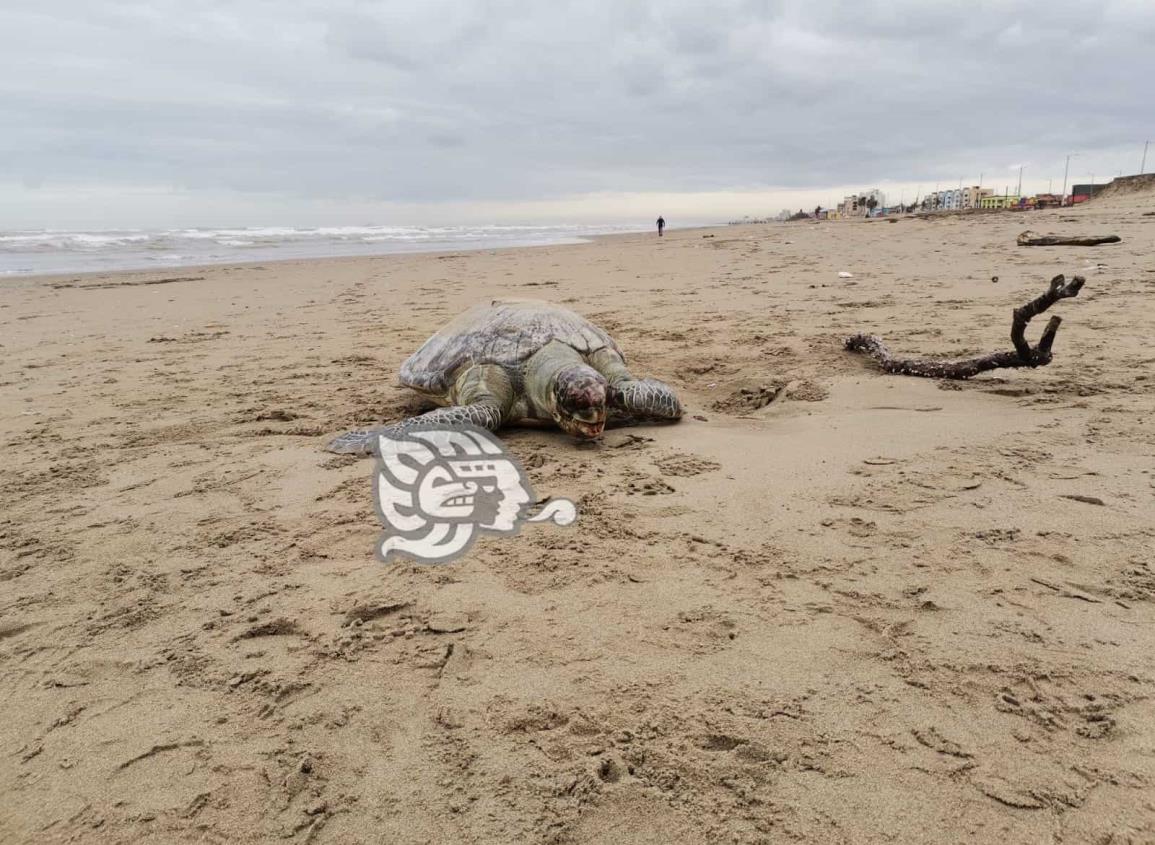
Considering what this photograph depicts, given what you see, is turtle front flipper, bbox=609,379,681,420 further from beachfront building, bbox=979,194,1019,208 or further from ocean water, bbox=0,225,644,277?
beachfront building, bbox=979,194,1019,208

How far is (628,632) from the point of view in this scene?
223 centimetres

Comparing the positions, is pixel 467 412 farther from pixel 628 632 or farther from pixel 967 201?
pixel 967 201

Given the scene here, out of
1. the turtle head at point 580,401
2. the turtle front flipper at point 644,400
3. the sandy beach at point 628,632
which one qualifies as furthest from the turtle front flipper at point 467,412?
the turtle front flipper at point 644,400

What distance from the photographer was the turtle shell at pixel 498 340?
195 inches

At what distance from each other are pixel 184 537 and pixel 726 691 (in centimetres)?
263

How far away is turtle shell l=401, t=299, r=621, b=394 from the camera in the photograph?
495 cm

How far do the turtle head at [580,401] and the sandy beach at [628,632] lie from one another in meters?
0.15

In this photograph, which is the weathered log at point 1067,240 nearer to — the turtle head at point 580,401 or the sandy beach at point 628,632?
the sandy beach at point 628,632

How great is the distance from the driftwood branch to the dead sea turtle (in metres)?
1.89

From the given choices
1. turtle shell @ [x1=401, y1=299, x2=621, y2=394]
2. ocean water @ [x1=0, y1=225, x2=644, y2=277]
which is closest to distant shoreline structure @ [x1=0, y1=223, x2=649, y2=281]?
ocean water @ [x1=0, y1=225, x2=644, y2=277]

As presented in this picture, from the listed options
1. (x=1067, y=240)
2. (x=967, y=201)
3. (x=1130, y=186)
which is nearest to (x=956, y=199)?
(x=967, y=201)

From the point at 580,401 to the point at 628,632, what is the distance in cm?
211

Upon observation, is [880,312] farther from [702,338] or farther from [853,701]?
[853,701]

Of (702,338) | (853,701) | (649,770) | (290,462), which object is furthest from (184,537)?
(702,338)
